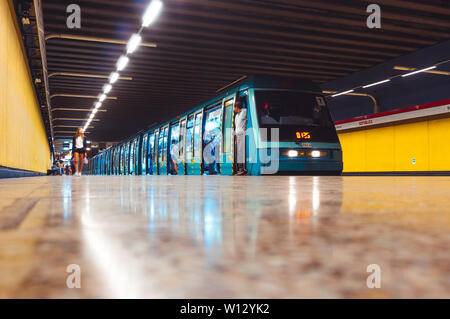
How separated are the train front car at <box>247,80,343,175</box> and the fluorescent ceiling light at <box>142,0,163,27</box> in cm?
301

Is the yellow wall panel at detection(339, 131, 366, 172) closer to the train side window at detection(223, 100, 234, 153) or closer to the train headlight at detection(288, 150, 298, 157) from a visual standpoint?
the train side window at detection(223, 100, 234, 153)

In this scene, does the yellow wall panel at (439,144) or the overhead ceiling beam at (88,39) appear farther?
the yellow wall panel at (439,144)

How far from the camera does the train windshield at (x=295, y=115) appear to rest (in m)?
9.21

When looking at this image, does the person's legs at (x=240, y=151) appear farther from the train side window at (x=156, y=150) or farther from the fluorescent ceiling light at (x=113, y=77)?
the train side window at (x=156, y=150)

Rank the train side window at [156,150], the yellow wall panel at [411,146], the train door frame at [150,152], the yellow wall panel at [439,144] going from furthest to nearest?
the train door frame at [150,152], the train side window at [156,150], the yellow wall panel at [411,146], the yellow wall panel at [439,144]

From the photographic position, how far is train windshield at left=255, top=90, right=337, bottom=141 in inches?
363

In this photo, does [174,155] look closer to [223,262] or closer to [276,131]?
[276,131]

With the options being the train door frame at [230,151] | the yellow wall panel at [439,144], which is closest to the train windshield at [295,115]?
the train door frame at [230,151]

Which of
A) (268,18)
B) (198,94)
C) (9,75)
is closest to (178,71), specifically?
(198,94)

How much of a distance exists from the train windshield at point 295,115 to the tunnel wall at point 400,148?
19.1 ft

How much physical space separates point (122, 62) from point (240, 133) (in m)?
6.02

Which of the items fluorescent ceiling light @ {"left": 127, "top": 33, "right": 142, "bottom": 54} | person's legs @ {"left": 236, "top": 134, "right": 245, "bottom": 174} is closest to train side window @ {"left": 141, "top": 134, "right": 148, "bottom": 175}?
fluorescent ceiling light @ {"left": 127, "top": 33, "right": 142, "bottom": 54}

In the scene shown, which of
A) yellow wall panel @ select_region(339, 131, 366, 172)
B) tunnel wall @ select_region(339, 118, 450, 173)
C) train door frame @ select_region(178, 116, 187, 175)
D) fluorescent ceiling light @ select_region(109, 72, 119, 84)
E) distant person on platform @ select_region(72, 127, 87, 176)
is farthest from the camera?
yellow wall panel @ select_region(339, 131, 366, 172)

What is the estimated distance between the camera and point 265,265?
0.37 m
